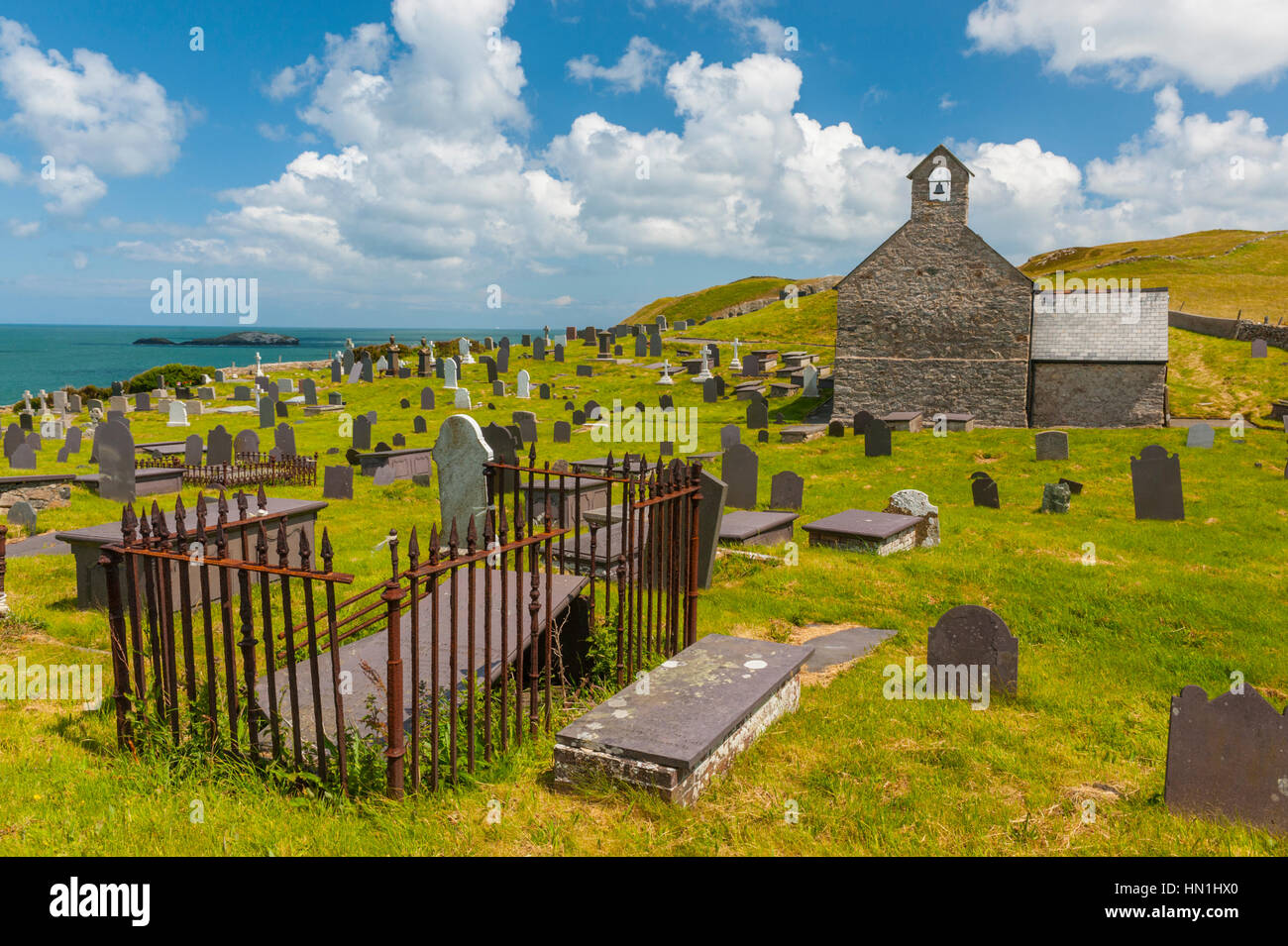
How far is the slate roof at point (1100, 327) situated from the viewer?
24984 mm

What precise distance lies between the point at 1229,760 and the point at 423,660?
16.1 feet

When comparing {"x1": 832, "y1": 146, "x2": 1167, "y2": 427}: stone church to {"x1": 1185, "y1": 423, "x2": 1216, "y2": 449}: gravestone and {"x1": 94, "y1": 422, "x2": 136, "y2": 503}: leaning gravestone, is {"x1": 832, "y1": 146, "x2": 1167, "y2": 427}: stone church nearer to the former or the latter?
{"x1": 1185, "y1": 423, "x2": 1216, "y2": 449}: gravestone

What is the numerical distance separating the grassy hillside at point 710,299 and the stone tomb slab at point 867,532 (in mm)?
61071

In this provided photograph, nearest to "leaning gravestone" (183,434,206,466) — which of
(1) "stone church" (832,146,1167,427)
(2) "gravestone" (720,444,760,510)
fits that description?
(2) "gravestone" (720,444,760,510)

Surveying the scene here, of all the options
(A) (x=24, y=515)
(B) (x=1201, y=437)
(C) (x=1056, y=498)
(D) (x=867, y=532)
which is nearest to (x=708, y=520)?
(D) (x=867, y=532)

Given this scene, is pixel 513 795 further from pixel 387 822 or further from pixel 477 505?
pixel 477 505

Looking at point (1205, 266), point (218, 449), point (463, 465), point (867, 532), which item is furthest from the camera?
point (1205, 266)

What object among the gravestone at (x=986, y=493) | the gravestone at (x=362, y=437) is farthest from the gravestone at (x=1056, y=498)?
the gravestone at (x=362, y=437)

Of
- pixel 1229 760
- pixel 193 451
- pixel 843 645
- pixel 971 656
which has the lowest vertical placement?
pixel 843 645

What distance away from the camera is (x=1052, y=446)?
18.7 m

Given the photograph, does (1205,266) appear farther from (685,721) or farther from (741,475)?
(685,721)

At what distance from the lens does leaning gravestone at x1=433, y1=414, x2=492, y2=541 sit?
8.98 meters

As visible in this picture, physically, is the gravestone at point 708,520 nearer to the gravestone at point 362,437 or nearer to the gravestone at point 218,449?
the gravestone at point 218,449

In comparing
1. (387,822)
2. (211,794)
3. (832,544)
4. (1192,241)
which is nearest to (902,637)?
(832,544)
